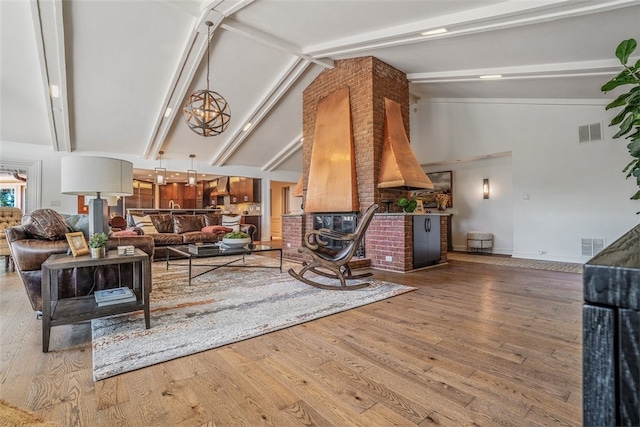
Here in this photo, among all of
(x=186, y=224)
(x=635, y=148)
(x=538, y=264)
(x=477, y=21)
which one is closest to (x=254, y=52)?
(x=477, y=21)

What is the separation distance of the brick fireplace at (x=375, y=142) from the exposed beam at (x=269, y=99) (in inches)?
27.2

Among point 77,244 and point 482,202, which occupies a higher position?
point 482,202

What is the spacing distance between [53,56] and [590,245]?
8694 millimetres

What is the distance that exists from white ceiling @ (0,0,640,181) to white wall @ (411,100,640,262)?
448 millimetres

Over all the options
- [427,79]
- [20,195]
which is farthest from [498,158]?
[20,195]

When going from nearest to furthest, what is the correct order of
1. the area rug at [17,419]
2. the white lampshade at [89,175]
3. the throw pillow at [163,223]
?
the area rug at [17,419]
the white lampshade at [89,175]
the throw pillow at [163,223]

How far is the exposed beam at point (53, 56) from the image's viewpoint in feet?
12.0

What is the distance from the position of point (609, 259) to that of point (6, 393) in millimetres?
2269

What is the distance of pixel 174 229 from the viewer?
643 centimetres

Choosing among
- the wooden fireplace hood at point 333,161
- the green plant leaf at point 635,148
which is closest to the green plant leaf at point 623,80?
the green plant leaf at point 635,148

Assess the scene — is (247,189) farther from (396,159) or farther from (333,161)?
(396,159)

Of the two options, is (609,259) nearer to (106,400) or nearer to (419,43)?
(106,400)

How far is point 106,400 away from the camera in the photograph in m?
1.42

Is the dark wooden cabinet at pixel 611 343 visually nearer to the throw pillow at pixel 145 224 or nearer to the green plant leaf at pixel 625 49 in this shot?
the green plant leaf at pixel 625 49
